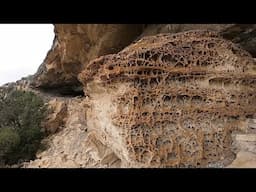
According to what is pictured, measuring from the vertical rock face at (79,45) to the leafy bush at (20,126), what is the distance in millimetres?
1954

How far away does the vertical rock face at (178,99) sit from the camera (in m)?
7.69

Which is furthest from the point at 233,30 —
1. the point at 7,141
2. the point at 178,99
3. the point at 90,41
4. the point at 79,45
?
the point at 7,141

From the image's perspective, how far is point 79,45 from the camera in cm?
1394

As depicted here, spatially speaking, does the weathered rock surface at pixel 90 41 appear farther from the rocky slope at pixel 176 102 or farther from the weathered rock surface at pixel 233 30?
the rocky slope at pixel 176 102

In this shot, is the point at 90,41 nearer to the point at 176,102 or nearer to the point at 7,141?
the point at 7,141

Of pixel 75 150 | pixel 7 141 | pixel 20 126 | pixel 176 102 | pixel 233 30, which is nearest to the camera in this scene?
pixel 176 102

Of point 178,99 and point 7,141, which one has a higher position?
point 178,99

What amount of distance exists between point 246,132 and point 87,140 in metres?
4.63

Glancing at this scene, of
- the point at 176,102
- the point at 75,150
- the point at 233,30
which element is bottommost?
the point at 75,150

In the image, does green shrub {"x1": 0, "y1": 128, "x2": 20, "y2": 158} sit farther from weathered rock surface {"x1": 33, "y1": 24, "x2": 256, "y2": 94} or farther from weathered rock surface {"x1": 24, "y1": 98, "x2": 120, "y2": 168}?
weathered rock surface {"x1": 33, "y1": 24, "x2": 256, "y2": 94}

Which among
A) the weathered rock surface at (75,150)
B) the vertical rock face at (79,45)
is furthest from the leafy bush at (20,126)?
the vertical rock face at (79,45)

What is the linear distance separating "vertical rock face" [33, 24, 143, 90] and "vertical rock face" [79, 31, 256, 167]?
4057mm

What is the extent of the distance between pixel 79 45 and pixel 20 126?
341cm
